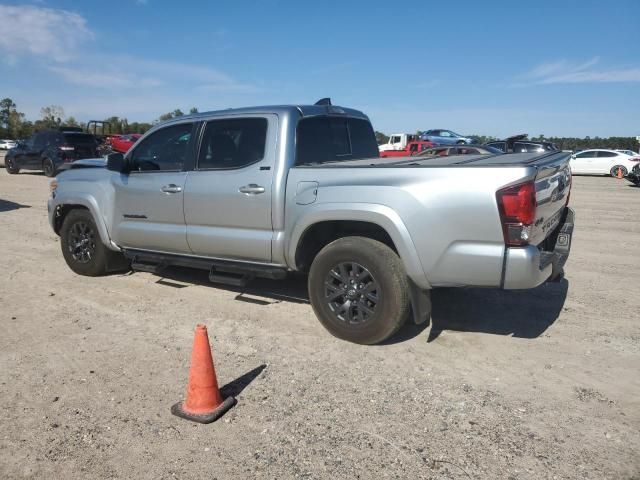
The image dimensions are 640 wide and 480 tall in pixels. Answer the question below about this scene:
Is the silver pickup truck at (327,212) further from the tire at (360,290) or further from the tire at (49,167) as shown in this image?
the tire at (49,167)

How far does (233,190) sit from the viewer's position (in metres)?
4.63

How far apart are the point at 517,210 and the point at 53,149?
1896 centimetres

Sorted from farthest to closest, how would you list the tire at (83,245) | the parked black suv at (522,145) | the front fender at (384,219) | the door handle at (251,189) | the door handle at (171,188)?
the parked black suv at (522,145) < the tire at (83,245) < the door handle at (171,188) < the door handle at (251,189) < the front fender at (384,219)

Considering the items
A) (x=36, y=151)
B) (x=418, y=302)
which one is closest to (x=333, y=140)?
(x=418, y=302)

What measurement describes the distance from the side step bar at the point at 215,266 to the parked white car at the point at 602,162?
23.0 m

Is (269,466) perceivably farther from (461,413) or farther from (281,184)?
(281,184)

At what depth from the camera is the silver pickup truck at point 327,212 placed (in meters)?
3.49

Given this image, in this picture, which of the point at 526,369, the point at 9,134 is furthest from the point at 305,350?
the point at 9,134

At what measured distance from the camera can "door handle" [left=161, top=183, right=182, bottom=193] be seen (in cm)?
504

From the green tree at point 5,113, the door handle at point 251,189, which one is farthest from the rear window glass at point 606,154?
the green tree at point 5,113

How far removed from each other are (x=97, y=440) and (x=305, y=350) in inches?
66.5

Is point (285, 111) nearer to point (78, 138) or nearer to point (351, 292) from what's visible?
point (351, 292)

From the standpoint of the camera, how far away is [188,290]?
5727mm

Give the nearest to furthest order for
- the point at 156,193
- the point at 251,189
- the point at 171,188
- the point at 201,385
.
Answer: the point at 201,385
the point at 251,189
the point at 171,188
the point at 156,193
